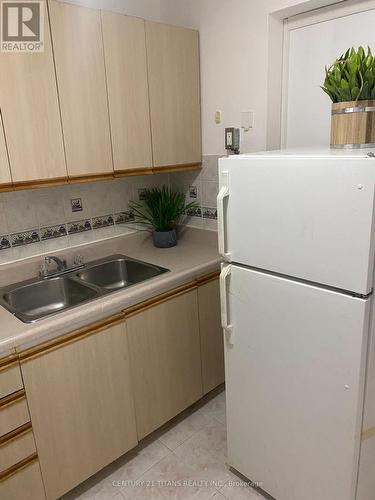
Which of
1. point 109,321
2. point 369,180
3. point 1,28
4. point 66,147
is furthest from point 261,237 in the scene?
point 1,28

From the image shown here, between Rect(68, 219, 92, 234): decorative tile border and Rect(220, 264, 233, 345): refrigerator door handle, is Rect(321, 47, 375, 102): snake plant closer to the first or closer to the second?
Rect(220, 264, 233, 345): refrigerator door handle

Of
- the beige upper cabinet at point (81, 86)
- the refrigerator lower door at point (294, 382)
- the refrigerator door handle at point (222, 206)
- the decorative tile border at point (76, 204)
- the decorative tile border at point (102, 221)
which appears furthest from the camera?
the decorative tile border at point (102, 221)

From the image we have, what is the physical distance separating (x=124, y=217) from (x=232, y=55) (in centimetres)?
113

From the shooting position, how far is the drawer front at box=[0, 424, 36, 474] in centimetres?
137

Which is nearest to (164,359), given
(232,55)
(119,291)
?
(119,291)

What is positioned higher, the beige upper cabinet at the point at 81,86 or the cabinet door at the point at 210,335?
the beige upper cabinet at the point at 81,86

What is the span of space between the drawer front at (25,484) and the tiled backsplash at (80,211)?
0.96 m

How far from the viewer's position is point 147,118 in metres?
1.97

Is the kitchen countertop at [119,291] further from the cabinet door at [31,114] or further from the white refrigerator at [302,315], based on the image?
the cabinet door at [31,114]

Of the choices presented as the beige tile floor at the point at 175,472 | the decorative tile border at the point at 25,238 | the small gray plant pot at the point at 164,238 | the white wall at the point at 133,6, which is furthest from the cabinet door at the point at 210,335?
the white wall at the point at 133,6

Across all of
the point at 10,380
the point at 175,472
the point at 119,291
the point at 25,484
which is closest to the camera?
the point at 10,380

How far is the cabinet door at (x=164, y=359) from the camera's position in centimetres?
179

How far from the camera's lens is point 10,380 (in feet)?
4.40

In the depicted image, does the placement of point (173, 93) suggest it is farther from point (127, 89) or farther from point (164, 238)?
point (164, 238)
